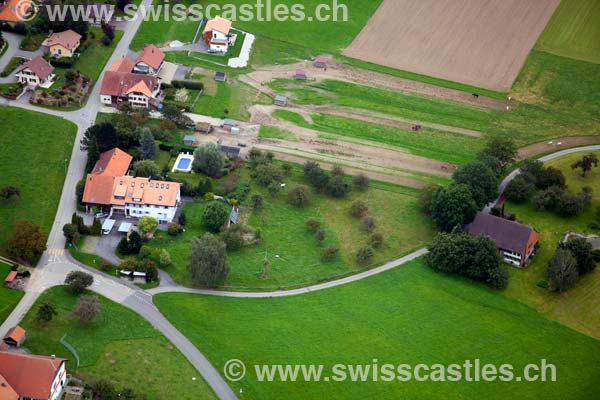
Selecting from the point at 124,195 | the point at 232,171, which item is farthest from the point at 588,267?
the point at 124,195

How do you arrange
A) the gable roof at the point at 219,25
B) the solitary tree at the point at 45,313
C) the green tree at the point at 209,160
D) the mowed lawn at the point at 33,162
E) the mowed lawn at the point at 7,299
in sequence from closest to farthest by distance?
the solitary tree at the point at 45,313 → the mowed lawn at the point at 7,299 → the mowed lawn at the point at 33,162 → the green tree at the point at 209,160 → the gable roof at the point at 219,25

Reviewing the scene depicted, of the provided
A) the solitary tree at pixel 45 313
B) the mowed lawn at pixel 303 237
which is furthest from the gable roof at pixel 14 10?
the solitary tree at pixel 45 313

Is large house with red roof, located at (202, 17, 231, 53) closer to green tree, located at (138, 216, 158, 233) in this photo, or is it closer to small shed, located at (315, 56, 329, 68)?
small shed, located at (315, 56, 329, 68)

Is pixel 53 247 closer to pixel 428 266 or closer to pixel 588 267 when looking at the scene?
pixel 428 266

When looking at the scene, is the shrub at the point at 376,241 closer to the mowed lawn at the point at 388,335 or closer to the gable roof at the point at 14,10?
the mowed lawn at the point at 388,335

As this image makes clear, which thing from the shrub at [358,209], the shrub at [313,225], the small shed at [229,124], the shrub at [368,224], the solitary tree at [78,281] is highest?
the small shed at [229,124]
